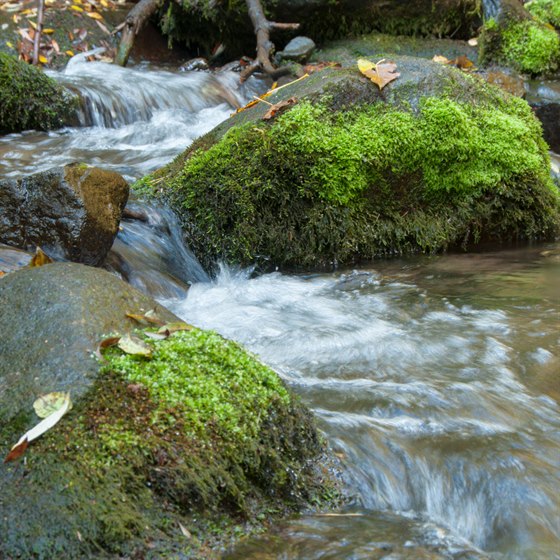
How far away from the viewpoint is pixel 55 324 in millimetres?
2461

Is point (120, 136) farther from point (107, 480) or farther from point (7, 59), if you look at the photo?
point (107, 480)

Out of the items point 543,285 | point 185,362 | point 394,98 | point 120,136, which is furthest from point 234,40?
point 185,362

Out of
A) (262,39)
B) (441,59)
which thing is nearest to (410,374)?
(441,59)

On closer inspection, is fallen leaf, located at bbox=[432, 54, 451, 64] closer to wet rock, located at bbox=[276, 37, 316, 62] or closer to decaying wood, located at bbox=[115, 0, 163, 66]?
wet rock, located at bbox=[276, 37, 316, 62]

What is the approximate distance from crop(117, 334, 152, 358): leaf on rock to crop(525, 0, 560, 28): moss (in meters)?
9.57

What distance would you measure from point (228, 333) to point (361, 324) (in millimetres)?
745

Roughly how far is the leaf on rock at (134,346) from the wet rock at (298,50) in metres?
8.26

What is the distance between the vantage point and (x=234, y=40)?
35.6 ft

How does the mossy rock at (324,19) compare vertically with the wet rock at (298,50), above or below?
above

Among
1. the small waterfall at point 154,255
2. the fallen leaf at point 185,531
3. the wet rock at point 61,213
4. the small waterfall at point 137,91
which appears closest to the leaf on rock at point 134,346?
the fallen leaf at point 185,531

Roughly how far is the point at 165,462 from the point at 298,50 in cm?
Result: 876

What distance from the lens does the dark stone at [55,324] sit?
7.32 ft

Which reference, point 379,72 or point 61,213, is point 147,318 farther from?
point 379,72

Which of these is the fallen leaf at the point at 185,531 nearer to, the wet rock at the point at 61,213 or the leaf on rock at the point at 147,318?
the leaf on rock at the point at 147,318
